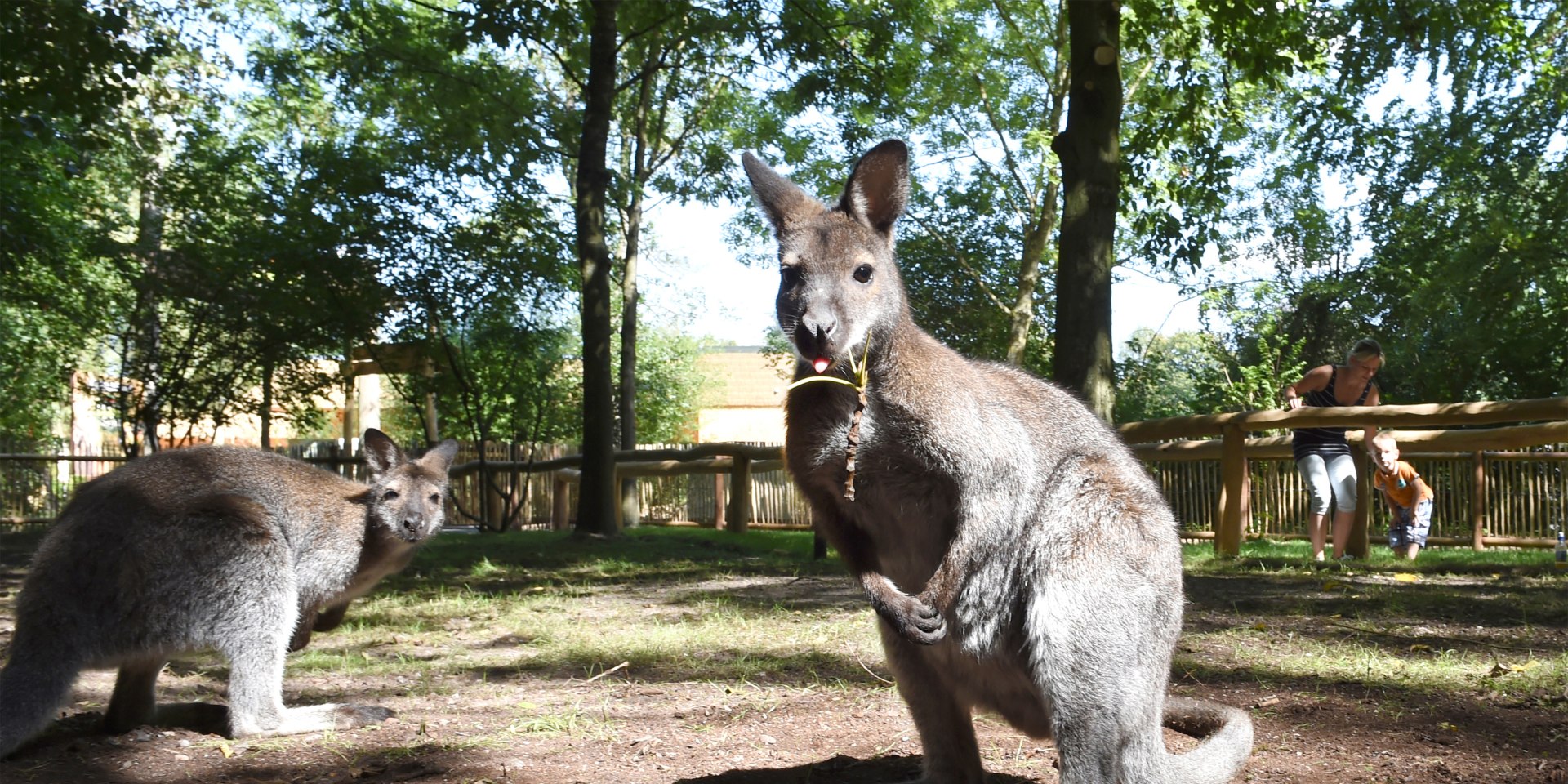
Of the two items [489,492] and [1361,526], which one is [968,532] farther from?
[489,492]

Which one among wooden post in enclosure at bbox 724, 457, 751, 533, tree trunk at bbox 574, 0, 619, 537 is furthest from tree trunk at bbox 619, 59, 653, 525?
tree trunk at bbox 574, 0, 619, 537

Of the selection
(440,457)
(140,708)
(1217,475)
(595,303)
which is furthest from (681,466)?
(140,708)

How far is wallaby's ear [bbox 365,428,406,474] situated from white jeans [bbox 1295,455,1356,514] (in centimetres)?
719

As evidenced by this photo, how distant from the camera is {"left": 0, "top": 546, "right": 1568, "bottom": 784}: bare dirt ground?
3461 mm

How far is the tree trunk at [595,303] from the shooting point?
11.7 meters

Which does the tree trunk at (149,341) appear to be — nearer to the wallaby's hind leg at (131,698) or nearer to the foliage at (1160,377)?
the wallaby's hind leg at (131,698)

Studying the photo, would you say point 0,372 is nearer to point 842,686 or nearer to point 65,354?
point 65,354

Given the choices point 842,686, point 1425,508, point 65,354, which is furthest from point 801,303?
point 65,354

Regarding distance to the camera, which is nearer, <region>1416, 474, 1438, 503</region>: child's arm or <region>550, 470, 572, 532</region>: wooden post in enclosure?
<region>1416, 474, 1438, 503</region>: child's arm

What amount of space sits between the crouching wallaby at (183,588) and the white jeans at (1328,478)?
747cm

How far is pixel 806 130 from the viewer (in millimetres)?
22516

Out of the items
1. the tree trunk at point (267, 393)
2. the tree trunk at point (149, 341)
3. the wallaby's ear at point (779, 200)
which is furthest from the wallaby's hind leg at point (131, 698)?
the tree trunk at point (149, 341)

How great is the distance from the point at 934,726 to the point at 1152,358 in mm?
24605

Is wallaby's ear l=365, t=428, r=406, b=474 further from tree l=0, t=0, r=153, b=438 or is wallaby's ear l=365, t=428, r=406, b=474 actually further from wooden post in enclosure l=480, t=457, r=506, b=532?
wooden post in enclosure l=480, t=457, r=506, b=532
